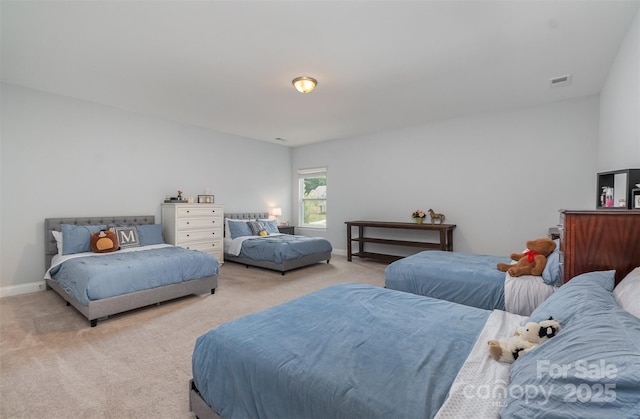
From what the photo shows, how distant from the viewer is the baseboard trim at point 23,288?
369 centimetres

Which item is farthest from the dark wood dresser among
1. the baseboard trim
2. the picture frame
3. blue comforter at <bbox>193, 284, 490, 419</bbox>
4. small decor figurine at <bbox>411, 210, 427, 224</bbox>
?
the baseboard trim

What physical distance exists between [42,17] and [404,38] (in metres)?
3.02

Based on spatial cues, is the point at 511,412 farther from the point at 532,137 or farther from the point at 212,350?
the point at 532,137

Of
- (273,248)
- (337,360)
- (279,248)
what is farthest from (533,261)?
(273,248)

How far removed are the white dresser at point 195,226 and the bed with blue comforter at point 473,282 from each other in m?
3.50

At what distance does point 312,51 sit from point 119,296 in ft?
10.3

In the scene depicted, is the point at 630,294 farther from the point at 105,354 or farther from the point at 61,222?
the point at 61,222

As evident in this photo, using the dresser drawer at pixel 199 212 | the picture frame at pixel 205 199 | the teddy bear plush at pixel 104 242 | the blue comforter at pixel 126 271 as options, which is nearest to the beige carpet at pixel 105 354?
the blue comforter at pixel 126 271

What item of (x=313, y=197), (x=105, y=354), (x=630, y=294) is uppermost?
(x=313, y=197)

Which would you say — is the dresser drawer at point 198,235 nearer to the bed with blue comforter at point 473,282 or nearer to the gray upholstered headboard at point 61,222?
→ the gray upholstered headboard at point 61,222

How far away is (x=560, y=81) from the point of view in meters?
3.56

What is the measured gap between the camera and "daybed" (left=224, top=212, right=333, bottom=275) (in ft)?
16.0

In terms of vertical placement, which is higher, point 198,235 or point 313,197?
point 313,197

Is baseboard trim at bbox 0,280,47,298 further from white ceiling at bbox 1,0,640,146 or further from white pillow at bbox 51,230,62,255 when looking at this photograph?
white ceiling at bbox 1,0,640,146
